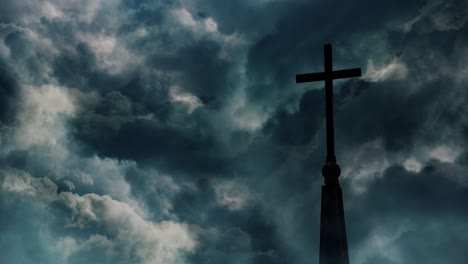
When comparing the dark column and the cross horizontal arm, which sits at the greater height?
the cross horizontal arm

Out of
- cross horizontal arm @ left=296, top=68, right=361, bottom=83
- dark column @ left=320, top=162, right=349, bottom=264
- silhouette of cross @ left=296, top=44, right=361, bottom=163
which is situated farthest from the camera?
cross horizontal arm @ left=296, top=68, right=361, bottom=83

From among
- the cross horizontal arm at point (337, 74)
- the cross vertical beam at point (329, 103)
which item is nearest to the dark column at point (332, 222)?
the cross vertical beam at point (329, 103)

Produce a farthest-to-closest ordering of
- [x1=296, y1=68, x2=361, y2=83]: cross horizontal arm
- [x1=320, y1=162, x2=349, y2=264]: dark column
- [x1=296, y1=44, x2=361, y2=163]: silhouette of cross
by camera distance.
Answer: [x1=296, y1=68, x2=361, y2=83]: cross horizontal arm
[x1=296, y1=44, x2=361, y2=163]: silhouette of cross
[x1=320, y1=162, x2=349, y2=264]: dark column

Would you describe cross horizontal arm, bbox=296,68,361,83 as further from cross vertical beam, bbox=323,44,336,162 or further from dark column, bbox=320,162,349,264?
dark column, bbox=320,162,349,264

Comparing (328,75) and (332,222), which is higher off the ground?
(328,75)

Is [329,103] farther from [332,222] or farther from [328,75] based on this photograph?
[332,222]

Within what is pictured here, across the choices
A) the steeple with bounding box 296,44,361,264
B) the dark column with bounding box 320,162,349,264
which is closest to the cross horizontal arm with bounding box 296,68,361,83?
the steeple with bounding box 296,44,361,264

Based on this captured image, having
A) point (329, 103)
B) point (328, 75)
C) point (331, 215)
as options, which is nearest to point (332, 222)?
point (331, 215)

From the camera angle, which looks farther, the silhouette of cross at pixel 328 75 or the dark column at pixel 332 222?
the silhouette of cross at pixel 328 75

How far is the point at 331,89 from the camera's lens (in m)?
12.7

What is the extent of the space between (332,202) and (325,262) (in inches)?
49.0

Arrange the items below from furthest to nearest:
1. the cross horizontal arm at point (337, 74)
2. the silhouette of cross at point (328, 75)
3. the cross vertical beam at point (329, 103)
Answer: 1. the cross horizontal arm at point (337, 74)
2. the silhouette of cross at point (328, 75)
3. the cross vertical beam at point (329, 103)

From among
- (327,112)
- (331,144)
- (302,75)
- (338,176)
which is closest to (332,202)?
(338,176)

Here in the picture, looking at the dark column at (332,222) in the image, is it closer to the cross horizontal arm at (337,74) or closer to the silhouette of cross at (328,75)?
the silhouette of cross at (328,75)
